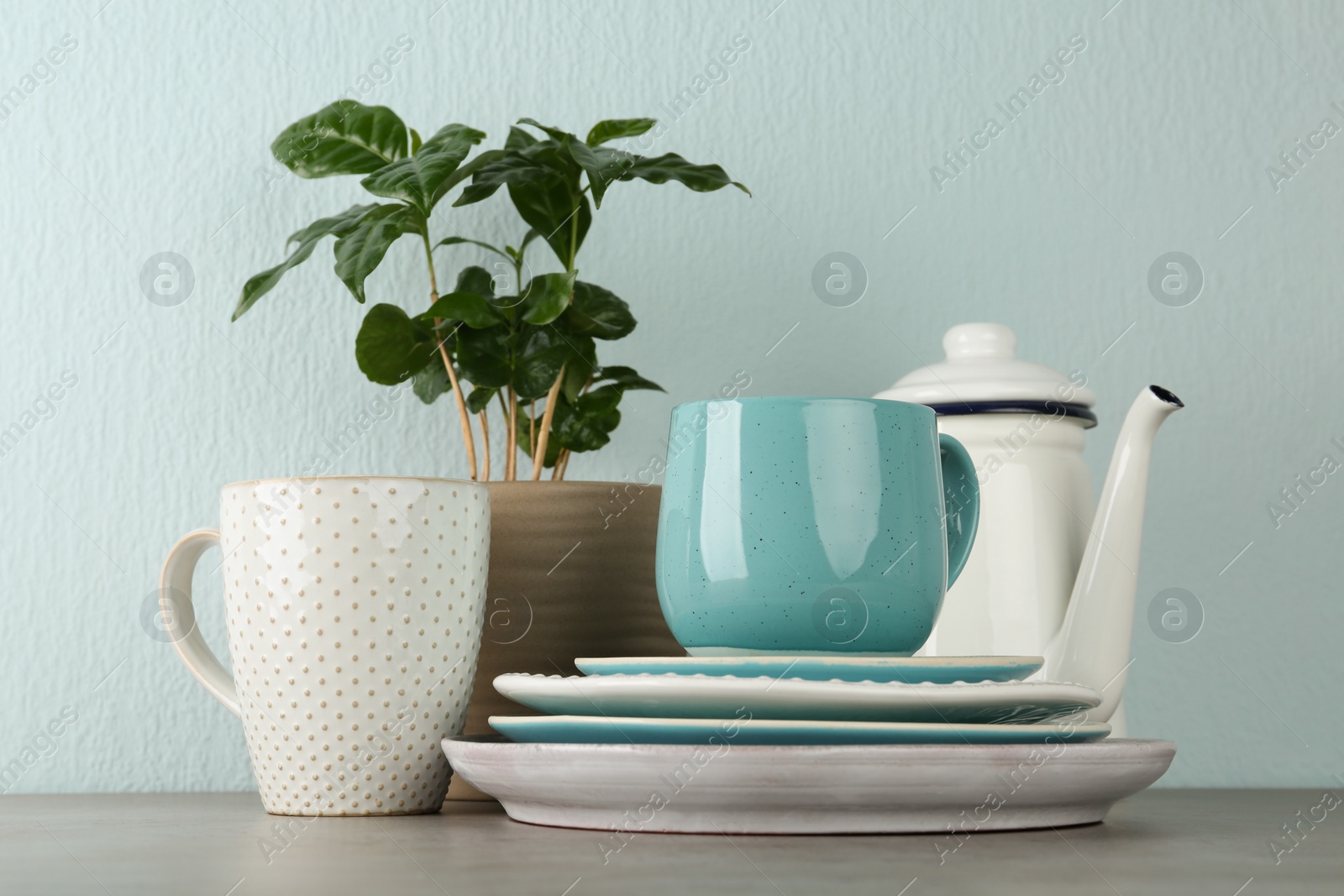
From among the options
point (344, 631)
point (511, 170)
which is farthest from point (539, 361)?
point (344, 631)

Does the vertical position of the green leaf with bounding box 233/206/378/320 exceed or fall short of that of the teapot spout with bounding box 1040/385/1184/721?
it exceeds it

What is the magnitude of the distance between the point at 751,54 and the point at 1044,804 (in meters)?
0.62

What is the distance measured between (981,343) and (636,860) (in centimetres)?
42

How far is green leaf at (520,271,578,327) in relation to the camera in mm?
660

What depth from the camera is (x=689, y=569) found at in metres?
0.54

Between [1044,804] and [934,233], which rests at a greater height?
[934,233]

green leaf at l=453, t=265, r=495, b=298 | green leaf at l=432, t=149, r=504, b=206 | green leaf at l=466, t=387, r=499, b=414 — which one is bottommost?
green leaf at l=466, t=387, r=499, b=414

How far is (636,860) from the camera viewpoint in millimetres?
398

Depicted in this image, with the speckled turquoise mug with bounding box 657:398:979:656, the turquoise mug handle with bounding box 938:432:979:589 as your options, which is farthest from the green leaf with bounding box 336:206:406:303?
the turquoise mug handle with bounding box 938:432:979:589

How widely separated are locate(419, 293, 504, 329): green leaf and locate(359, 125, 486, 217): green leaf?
53 millimetres

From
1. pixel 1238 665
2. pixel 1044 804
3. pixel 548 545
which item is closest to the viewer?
pixel 1044 804

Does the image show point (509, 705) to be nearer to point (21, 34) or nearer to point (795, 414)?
point (795, 414)

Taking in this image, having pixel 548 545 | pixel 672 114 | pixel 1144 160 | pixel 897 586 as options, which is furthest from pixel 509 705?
pixel 1144 160

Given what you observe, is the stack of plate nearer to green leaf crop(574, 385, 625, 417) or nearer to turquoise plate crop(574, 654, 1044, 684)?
turquoise plate crop(574, 654, 1044, 684)
